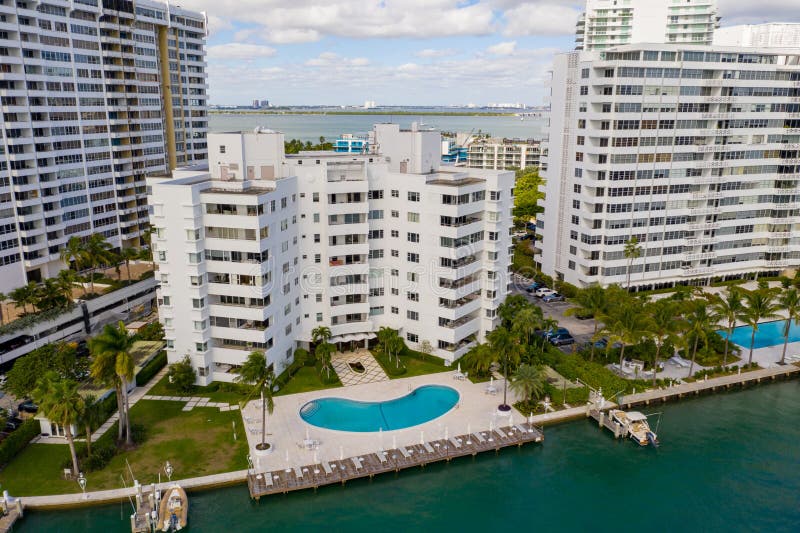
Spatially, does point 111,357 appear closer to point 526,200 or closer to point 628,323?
point 628,323

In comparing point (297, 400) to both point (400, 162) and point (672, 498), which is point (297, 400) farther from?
point (672, 498)

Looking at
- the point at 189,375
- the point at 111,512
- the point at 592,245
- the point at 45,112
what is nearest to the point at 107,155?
the point at 45,112

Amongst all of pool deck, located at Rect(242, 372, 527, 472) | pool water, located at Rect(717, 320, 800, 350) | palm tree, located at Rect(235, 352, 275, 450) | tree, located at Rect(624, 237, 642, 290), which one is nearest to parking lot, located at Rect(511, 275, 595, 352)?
tree, located at Rect(624, 237, 642, 290)

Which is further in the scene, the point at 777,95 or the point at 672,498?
the point at 777,95

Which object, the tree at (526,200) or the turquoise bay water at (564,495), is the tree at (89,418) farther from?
the tree at (526,200)

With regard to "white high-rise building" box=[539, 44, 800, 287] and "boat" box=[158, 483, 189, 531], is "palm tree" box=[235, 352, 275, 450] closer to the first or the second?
"boat" box=[158, 483, 189, 531]

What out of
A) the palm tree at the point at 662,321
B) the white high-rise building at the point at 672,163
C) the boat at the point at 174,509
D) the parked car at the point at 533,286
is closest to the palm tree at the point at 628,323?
the palm tree at the point at 662,321
